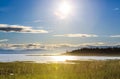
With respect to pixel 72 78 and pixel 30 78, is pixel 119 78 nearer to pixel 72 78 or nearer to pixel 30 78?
pixel 72 78

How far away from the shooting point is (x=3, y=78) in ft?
109

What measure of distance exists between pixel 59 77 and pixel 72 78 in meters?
1.70

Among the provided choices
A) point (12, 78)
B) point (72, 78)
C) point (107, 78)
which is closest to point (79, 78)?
point (72, 78)

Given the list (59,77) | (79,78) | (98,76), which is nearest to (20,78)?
(59,77)

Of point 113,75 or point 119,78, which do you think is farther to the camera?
point 113,75

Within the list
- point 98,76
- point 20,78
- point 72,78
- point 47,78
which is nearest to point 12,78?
point 20,78

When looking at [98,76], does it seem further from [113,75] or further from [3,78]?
[3,78]

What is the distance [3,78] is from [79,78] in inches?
325

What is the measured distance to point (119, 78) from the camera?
3284 cm

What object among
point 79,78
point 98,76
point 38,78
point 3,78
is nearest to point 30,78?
point 38,78

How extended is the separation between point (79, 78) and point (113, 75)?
14.4 ft

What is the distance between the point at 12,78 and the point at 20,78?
102 cm

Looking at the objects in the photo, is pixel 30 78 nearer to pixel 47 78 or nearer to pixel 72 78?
pixel 47 78

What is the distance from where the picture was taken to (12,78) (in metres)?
34.0
